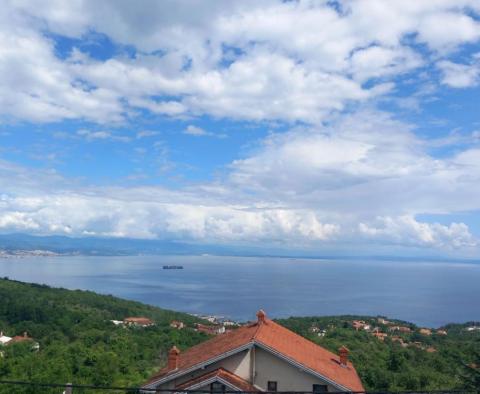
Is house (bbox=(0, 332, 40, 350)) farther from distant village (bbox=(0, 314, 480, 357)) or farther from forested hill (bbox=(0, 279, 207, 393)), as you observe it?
forested hill (bbox=(0, 279, 207, 393))

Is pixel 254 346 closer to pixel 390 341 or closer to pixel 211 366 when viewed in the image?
pixel 211 366

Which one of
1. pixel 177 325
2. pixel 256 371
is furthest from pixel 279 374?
pixel 177 325

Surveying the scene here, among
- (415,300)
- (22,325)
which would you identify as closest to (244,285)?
(415,300)

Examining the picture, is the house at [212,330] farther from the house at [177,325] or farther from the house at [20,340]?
the house at [20,340]

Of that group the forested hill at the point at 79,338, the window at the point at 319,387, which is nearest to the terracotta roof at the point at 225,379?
the window at the point at 319,387

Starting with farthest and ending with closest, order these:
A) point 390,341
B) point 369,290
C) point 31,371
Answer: point 369,290 < point 390,341 < point 31,371

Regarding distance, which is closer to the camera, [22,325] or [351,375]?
[351,375]

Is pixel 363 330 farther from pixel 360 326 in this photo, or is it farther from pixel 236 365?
pixel 236 365

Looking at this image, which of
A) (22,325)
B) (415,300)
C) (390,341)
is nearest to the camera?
(390,341)
